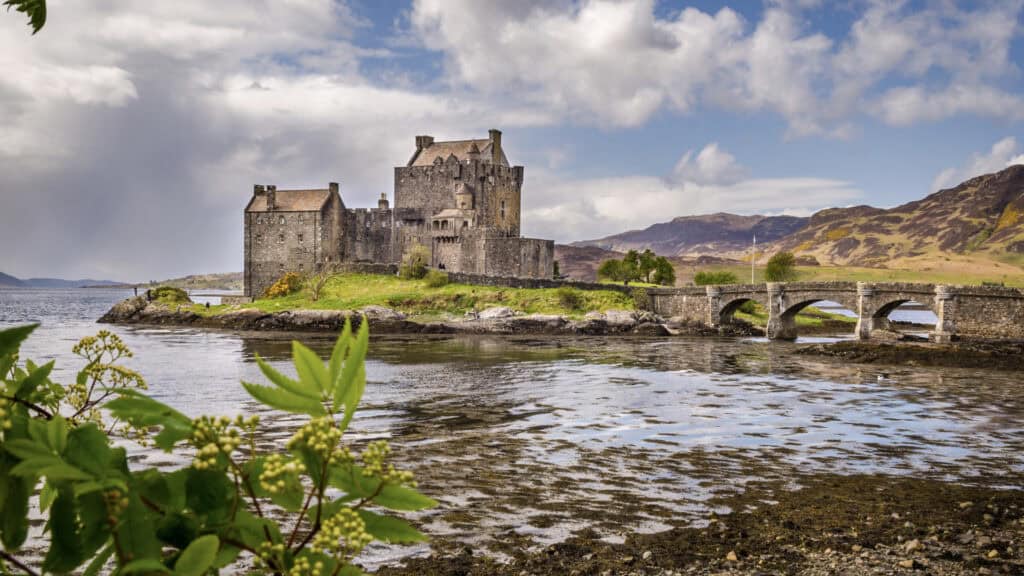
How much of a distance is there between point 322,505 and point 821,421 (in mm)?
22439

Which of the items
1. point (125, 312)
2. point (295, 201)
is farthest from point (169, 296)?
point (295, 201)

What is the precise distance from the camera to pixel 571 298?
217 feet

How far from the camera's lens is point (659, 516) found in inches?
464

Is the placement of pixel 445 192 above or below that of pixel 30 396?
above

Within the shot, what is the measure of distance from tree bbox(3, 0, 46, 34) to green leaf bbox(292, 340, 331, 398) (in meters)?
1.38

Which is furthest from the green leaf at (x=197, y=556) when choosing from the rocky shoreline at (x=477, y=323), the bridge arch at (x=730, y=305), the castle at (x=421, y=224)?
the castle at (x=421, y=224)

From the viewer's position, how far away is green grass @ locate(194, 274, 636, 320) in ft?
211

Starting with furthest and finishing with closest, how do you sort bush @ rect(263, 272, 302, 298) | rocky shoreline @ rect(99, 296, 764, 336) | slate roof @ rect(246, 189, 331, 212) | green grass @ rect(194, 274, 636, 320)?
slate roof @ rect(246, 189, 331, 212) < bush @ rect(263, 272, 302, 298) < green grass @ rect(194, 274, 636, 320) < rocky shoreline @ rect(99, 296, 764, 336)

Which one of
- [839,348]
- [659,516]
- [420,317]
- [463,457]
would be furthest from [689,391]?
[420,317]

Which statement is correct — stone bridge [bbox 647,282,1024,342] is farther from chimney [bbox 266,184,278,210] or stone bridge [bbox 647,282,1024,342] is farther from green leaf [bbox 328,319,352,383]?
green leaf [bbox 328,319,352,383]

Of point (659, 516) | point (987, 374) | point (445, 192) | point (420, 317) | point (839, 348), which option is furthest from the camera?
point (445, 192)

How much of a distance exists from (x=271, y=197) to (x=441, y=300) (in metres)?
26.7

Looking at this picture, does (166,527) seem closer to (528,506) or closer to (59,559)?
(59,559)

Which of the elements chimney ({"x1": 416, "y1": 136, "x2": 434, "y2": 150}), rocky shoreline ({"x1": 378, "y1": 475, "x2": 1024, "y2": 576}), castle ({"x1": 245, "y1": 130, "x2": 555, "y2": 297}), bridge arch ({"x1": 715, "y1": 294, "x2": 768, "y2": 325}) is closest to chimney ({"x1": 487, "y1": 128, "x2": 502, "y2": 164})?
castle ({"x1": 245, "y1": 130, "x2": 555, "y2": 297})
